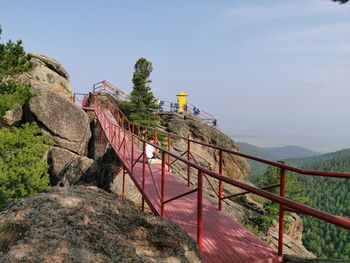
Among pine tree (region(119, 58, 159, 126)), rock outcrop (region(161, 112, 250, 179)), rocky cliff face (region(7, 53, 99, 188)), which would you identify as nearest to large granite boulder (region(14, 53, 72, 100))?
rocky cliff face (region(7, 53, 99, 188))

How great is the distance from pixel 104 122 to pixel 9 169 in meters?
6.04

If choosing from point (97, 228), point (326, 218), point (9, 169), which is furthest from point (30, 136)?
point (326, 218)

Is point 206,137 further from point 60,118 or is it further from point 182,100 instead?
point 60,118

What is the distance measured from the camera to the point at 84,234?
136 inches

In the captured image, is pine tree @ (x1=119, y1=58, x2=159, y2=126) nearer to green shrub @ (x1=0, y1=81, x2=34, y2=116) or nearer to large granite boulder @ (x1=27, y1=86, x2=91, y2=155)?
large granite boulder @ (x1=27, y1=86, x2=91, y2=155)

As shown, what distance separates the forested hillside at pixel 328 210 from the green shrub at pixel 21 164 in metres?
49.7

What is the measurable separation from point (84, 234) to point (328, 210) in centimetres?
11925

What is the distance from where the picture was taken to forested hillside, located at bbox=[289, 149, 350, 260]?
83500 millimetres

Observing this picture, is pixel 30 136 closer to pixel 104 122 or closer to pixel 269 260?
pixel 104 122

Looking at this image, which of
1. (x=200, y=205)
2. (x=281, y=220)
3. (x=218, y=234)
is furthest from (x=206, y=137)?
(x=200, y=205)

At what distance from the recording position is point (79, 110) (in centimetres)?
2277

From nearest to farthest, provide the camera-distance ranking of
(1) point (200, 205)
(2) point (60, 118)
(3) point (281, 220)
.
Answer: (1) point (200, 205) → (3) point (281, 220) → (2) point (60, 118)

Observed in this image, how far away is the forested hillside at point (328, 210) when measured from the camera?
83.5m

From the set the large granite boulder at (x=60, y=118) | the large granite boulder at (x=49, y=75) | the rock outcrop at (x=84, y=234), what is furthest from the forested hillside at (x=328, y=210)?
the rock outcrop at (x=84, y=234)
